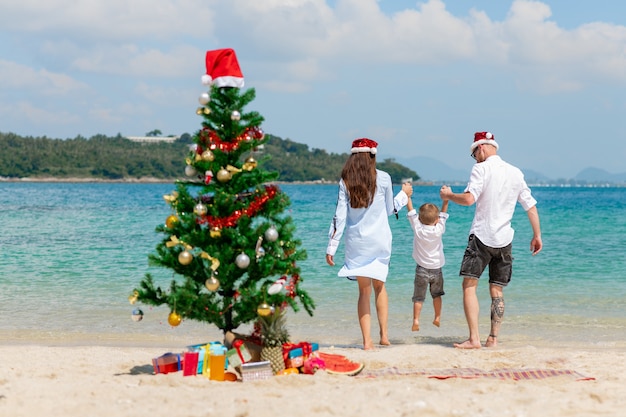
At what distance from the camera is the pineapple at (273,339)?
5371 mm

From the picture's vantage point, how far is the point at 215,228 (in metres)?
5.45

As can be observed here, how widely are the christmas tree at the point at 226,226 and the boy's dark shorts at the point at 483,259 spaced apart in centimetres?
187

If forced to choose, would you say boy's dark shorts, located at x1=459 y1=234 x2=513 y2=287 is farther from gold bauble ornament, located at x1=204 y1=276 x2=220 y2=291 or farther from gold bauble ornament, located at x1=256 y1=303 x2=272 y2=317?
gold bauble ornament, located at x1=204 y1=276 x2=220 y2=291

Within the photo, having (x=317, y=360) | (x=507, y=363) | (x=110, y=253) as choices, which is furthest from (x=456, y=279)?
(x=110, y=253)

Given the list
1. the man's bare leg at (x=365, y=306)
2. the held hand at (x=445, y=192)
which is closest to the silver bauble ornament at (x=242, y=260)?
the man's bare leg at (x=365, y=306)

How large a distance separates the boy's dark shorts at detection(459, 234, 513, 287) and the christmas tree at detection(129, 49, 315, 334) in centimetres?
187

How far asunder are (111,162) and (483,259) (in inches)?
5301

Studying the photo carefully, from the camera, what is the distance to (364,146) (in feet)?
20.9

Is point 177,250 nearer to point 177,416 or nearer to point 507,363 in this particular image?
point 177,416

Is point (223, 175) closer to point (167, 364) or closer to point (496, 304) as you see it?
point (167, 364)

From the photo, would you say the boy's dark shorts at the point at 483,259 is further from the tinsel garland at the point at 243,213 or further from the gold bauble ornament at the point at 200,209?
the gold bauble ornament at the point at 200,209

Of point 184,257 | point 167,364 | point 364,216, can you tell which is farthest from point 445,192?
point 167,364

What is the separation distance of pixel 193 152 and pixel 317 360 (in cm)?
197

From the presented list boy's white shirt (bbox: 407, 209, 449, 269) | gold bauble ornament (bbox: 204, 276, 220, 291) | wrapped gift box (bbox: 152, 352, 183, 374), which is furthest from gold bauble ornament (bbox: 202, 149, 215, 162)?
boy's white shirt (bbox: 407, 209, 449, 269)
